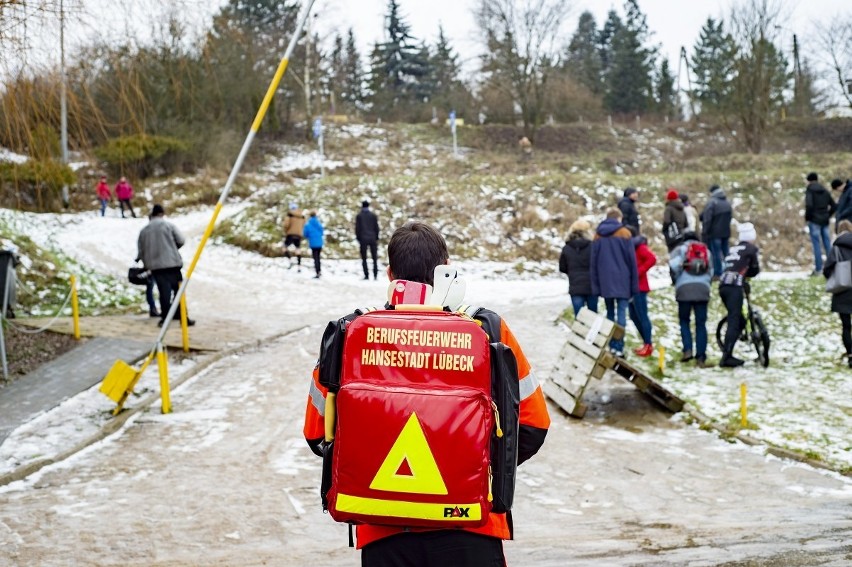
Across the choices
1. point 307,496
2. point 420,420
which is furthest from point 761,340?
point 420,420

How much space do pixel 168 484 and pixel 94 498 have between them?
1.97ft

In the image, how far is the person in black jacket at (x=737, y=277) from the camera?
11.5 metres

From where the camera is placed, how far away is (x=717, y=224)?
16.9 meters

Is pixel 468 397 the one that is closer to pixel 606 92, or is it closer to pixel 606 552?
pixel 606 552

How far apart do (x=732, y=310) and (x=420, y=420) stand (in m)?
9.97

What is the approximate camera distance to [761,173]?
29422 millimetres

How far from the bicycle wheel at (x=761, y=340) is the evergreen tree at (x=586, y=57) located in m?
Answer: 42.0

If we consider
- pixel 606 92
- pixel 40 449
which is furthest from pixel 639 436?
pixel 606 92

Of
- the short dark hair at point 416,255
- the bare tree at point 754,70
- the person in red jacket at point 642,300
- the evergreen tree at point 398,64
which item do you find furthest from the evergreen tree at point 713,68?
the short dark hair at point 416,255

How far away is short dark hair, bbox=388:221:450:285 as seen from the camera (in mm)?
2959

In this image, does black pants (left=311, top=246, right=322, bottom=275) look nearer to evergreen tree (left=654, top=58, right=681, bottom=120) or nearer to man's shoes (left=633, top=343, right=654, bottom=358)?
man's shoes (left=633, top=343, right=654, bottom=358)

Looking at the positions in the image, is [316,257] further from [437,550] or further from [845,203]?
[437,550]

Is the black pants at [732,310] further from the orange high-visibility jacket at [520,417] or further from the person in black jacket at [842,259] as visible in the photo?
the orange high-visibility jacket at [520,417]

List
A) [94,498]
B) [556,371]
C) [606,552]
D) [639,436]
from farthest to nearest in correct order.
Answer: [556,371]
[639,436]
[94,498]
[606,552]
